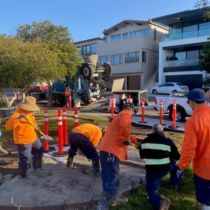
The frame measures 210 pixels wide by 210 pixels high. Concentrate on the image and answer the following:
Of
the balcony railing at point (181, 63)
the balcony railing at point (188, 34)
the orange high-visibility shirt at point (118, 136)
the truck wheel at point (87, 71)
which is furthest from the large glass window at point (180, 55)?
the orange high-visibility shirt at point (118, 136)

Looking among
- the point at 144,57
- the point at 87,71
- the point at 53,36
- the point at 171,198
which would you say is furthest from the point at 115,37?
the point at 171,198

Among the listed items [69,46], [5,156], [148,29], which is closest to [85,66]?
[69,46]

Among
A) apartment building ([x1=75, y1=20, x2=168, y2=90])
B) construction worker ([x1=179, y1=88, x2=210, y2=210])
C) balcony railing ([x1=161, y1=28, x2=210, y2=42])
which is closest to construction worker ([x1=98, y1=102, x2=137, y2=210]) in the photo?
construction worker ([x1=179, y1=88, x2=210, y2=210])

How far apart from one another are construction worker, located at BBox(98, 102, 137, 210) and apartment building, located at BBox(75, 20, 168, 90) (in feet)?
131

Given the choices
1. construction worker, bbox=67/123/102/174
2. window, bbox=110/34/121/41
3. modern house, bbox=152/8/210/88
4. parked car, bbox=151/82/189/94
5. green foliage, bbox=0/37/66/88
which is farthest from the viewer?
window, bbox=110/34/121/41

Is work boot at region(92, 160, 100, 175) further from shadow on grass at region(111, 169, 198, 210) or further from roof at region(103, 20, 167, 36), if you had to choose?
roof at region(103, 20, 167, 36)

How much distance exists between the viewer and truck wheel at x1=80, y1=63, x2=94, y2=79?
974 inches

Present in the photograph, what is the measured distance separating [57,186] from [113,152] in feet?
5.55

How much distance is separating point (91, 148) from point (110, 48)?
43930mm

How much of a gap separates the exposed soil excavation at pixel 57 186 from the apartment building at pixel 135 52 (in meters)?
38.0

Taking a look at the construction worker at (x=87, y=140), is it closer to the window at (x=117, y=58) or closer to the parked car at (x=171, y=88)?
the parked car at (x=171, y=88)

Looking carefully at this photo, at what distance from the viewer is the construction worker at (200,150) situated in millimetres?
4309

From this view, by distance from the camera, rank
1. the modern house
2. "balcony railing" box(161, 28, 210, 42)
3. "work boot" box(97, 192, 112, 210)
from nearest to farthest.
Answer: "work boot" box(97, 192, 112, 210) → "balcony railing" box(161, 28, 210, 42) → the modern house

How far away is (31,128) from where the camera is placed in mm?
7199
